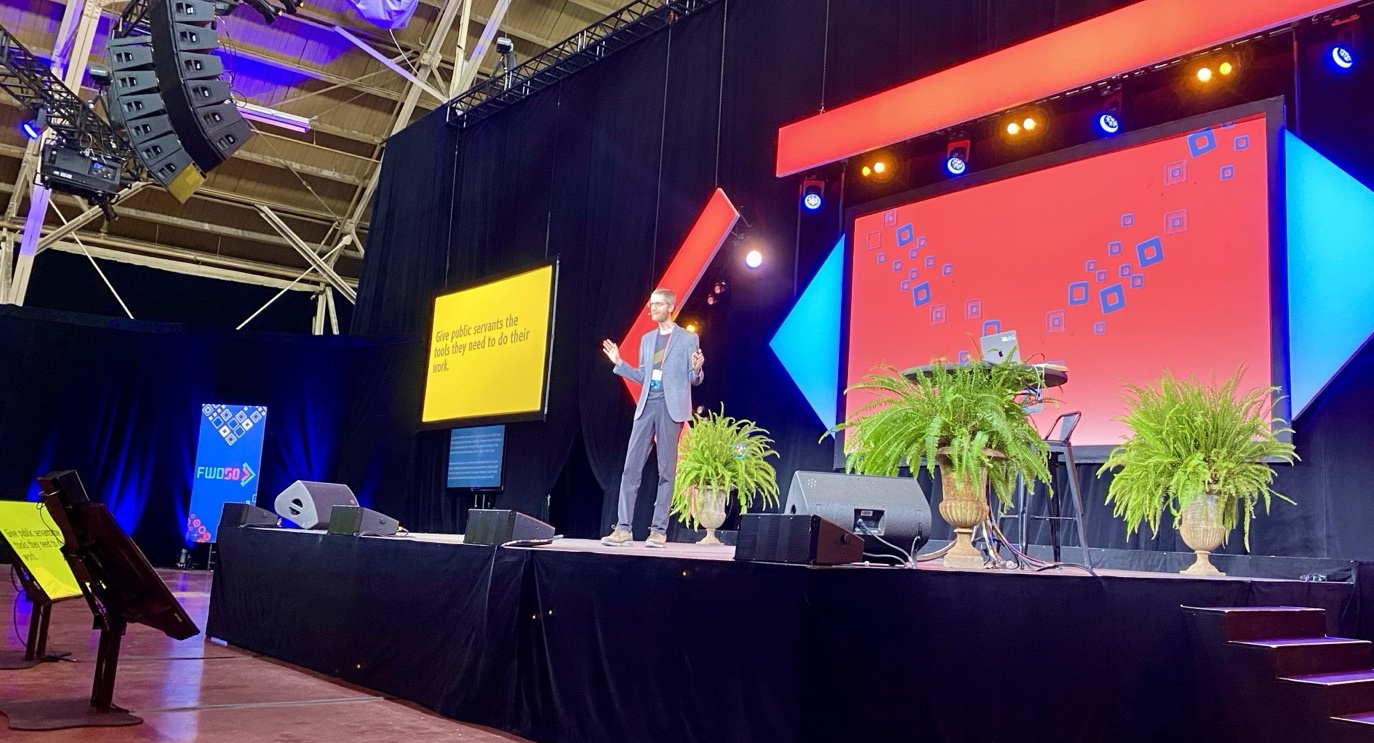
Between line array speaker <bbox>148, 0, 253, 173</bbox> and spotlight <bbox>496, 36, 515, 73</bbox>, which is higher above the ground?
spotlight <bbox>496, 36, 515, 73</bbox>

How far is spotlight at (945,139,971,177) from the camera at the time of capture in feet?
22.8

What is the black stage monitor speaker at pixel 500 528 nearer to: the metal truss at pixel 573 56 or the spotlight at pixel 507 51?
the metal truss at pixel 573 56

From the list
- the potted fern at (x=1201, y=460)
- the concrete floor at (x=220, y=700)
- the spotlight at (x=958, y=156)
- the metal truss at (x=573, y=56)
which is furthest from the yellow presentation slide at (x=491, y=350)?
the potted fern at (x=1201, y=460)

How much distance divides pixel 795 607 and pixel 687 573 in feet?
1.73

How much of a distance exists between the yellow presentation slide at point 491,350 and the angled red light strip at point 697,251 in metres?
1.52

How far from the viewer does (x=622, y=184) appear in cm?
974

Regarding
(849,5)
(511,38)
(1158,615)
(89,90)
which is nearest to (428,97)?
(511,38)

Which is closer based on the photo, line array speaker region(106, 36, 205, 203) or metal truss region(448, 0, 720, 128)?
line array speaker region(106, 36, 205, 203)

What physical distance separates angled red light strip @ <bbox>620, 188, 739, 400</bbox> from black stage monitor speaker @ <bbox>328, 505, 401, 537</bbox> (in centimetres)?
359

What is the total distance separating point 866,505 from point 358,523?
106 inches

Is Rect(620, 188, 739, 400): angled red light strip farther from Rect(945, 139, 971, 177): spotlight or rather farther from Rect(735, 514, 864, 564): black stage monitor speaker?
Rect(735, 514, 864, 564): black stage monitor speaker

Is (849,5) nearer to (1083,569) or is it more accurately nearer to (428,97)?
(1083,569)

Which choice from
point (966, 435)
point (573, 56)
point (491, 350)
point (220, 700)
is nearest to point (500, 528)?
point (220, 700)

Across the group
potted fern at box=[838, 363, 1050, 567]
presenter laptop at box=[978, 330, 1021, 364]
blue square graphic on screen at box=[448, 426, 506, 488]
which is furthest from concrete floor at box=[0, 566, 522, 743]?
blue square graphic on screen at box=[448, 426, 506, 488]
